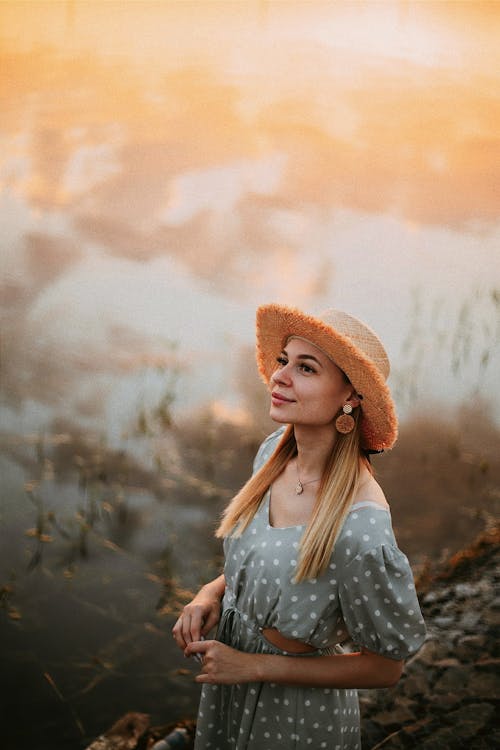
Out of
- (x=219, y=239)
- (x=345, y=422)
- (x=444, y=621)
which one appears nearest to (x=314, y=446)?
(x=345, y=422)

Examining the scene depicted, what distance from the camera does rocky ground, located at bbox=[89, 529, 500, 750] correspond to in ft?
8.34

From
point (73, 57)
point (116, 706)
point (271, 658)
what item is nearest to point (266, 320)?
point (271, 658)

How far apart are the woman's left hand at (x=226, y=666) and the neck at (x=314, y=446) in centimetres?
36

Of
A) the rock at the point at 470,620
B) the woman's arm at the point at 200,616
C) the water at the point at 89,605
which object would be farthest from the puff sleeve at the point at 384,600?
the water at the point at 89,605

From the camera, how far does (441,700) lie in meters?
→ 2.69

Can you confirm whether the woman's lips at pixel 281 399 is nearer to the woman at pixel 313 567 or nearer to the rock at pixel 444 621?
the woman at pixel 313 567

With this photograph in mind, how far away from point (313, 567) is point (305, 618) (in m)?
0.11

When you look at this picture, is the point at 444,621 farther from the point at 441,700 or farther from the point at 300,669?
the point at 300,669

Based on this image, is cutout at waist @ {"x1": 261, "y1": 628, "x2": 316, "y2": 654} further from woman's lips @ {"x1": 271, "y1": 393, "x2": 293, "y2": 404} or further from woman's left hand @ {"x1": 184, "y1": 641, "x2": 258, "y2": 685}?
woman's lips @ {"x1": 271, "y1": 393, "x2": 293, "y2": 404}

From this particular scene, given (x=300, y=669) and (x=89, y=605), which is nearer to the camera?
(x=300, y=669)

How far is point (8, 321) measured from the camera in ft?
15.8

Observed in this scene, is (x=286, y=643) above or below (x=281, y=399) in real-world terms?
below

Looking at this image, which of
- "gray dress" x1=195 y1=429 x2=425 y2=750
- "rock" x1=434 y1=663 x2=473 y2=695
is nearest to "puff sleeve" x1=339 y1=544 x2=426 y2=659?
"gray dress" x1=195 y1=429 x2=425 y2=750

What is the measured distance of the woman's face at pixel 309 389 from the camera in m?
1.55
